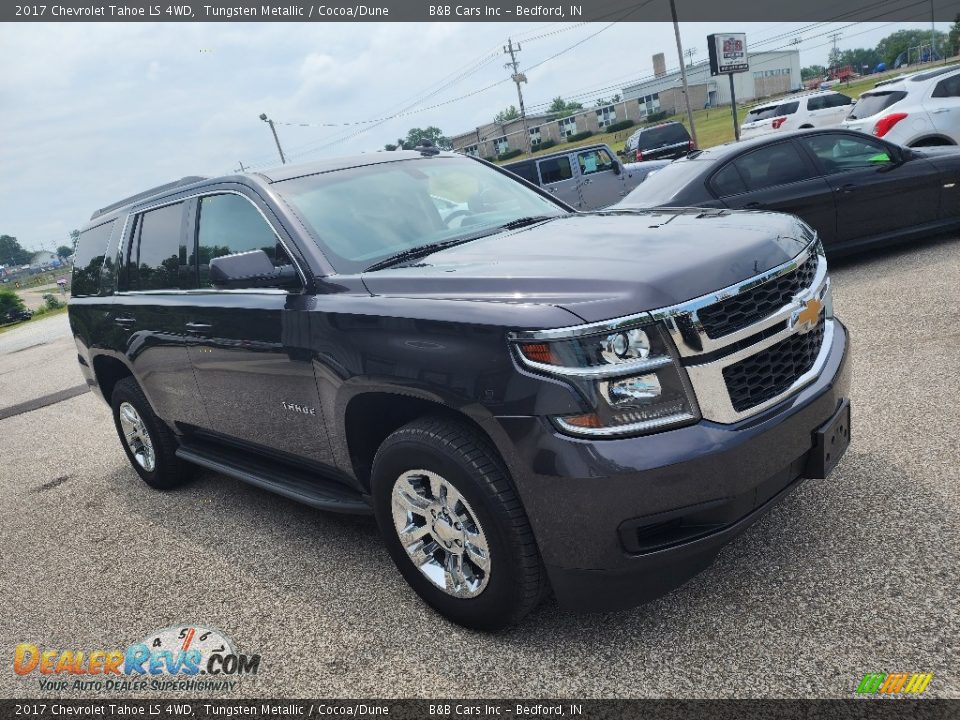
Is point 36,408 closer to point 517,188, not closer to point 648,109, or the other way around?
point 517,188

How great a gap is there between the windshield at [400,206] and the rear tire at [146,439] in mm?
2202

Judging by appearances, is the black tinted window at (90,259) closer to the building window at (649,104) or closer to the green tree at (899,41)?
the building window at (649,104)

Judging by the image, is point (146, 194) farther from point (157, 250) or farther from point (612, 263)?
point (612, 263)

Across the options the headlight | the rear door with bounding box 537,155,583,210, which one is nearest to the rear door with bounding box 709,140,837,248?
the headlight

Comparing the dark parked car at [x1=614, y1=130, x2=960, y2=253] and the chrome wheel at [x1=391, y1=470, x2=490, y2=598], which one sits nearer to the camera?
the chrome wheel at [x1=391, y1=470, x2=490, y2=598]

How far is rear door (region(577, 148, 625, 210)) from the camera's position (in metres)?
18.7

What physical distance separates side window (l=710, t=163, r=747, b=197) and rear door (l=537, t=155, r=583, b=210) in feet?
35.4

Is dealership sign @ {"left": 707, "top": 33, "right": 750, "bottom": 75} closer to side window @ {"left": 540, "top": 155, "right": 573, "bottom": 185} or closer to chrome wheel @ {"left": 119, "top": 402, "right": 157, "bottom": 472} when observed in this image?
side window @ {"left": 540, "top": 155, "right": 573, "bottom": 185}

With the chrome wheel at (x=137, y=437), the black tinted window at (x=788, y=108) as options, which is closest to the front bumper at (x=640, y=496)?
the chrome wheel at (x=137, y=437)

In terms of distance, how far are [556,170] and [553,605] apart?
54.0 feet

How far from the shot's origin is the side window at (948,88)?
11.9 meters

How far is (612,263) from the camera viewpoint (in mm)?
2688

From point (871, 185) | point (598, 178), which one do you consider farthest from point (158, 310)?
point (598, 178)

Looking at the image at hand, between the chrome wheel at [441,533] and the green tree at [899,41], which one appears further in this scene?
the green tree at [899,41]
